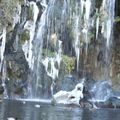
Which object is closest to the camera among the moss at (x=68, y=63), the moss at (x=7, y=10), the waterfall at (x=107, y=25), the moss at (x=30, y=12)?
the moss at (x=7, y=10)

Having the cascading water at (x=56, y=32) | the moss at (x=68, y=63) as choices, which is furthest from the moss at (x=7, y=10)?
the moss at (x=68, y=63)

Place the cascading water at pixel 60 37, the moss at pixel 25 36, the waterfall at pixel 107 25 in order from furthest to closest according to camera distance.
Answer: the waterfall at pixel 107 25 → the cascading water at pixel 60 37 → the moss at pixel 25 36

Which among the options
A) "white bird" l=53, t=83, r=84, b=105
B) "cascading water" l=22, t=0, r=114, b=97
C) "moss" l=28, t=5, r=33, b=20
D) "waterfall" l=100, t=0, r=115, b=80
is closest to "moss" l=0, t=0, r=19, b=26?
"moss" l=28, t=5, r=33, b=20

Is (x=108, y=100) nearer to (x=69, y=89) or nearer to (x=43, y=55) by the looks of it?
(x=69, y=89)

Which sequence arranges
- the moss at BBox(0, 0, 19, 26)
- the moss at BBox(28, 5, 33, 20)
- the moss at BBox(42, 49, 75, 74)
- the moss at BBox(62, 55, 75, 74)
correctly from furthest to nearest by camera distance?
the moss at BBox(62, 55, 75, 74) → the moss at BBox(42, 49, 75, 74) → the moss at BBox(28, 5, 33, 20) → the moss at BBox(0, 0, 19, 26)

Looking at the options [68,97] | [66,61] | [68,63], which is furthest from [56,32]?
[68,97]

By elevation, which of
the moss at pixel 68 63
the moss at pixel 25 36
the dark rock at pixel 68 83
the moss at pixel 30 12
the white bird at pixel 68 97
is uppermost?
the moss at pixel 30 12

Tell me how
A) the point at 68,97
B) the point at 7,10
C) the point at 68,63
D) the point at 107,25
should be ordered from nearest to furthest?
1. the point at 68,97
2. the point at 7,10
3. the point at 68,63
4. the point at 107,25

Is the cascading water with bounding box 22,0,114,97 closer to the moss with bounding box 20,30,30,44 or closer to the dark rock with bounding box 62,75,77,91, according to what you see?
the moss with bounding box 20,30,30,44

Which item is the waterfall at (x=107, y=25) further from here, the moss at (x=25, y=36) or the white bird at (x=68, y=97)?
the white bird at (x=68, y=97)

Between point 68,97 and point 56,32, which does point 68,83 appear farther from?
point 68,97

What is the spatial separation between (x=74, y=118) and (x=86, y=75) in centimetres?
2068

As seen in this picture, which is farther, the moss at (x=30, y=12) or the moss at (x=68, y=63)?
the moss at (x=68, y=63)

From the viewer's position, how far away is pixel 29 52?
41688 mm
